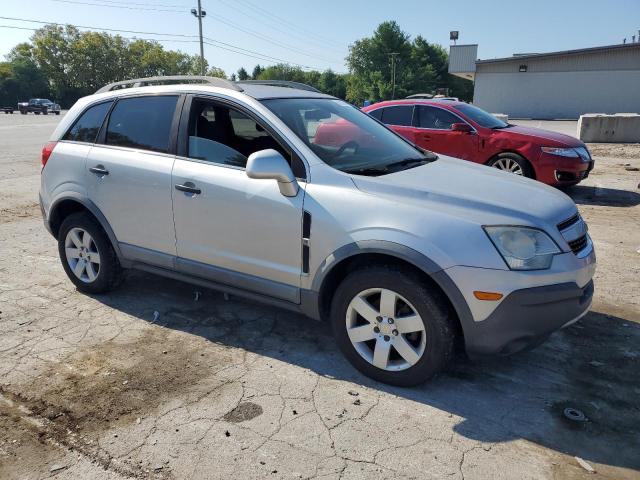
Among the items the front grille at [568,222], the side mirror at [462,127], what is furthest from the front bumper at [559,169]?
the front grille at [568,222]

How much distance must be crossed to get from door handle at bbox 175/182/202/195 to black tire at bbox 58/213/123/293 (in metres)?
1.12

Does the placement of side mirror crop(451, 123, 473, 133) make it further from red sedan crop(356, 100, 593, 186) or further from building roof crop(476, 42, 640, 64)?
building roof crop(476, 42, 640, 64)

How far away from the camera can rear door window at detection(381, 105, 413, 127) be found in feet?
30.9

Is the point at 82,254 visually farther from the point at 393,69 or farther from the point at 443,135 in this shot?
the point at 393,69

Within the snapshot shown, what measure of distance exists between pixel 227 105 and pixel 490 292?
7.42 ft

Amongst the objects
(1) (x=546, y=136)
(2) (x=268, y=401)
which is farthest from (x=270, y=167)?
(1) (x=546, y=136)

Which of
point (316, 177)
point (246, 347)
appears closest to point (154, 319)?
point (246, 347)

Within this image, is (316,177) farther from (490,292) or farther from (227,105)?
(490,292)

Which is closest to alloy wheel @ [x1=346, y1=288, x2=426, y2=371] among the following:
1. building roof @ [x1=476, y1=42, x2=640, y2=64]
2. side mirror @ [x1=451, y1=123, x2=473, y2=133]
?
side mirror @ [x1=451, y1=123, x2=473, y2=133]

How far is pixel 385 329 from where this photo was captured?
3.05 metres

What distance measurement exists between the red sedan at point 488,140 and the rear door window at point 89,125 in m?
6.06

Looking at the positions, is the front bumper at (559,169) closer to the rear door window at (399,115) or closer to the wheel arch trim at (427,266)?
the rear door window at (399,115)

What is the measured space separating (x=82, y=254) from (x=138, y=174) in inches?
44.1

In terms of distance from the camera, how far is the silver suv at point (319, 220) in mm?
2797
